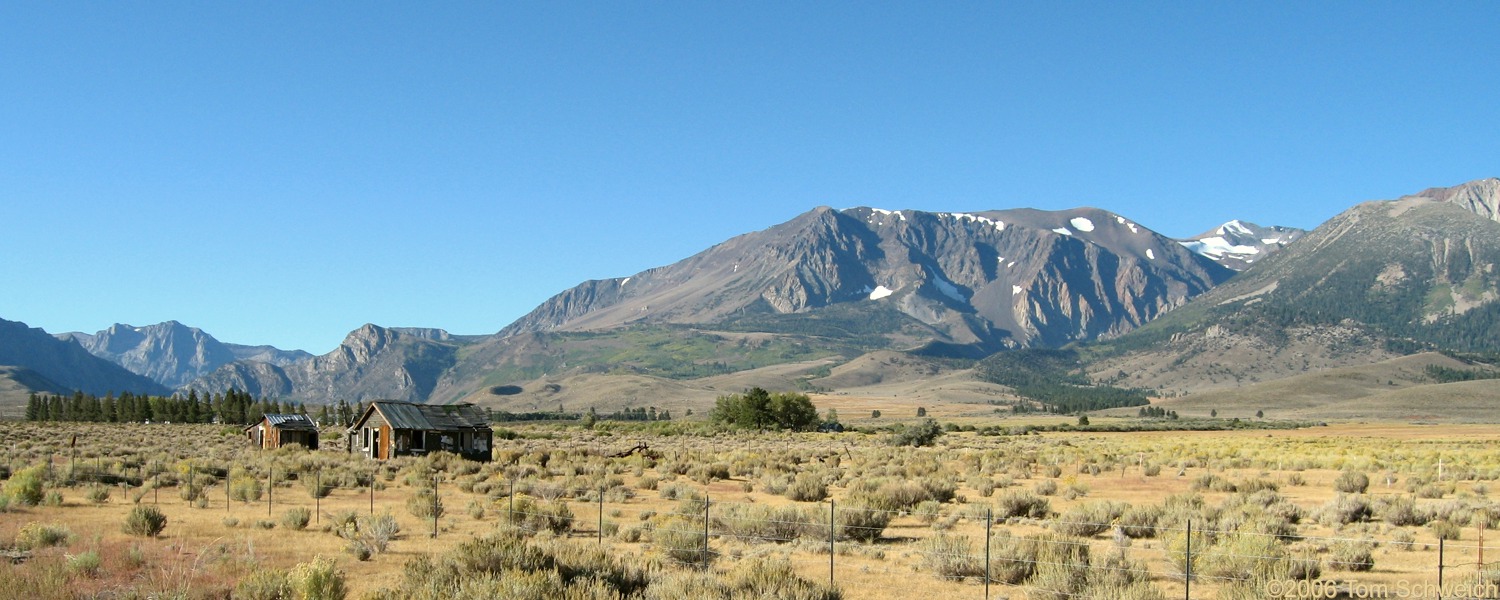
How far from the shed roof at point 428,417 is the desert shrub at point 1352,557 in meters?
38.9

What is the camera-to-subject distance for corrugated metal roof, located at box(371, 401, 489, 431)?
48.0m

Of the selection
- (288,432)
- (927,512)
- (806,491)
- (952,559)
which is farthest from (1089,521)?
(288,432)

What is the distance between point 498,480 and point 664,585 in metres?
22.6

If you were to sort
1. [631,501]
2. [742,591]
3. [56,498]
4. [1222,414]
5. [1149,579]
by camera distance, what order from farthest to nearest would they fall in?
[1222,414] → [631,501] → [56,498] → [1149,579] → [742,591]

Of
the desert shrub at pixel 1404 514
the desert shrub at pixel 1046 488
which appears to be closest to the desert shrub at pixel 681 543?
the desert shrub at pixel 1046 488

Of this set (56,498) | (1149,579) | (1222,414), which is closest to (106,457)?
(56,498)

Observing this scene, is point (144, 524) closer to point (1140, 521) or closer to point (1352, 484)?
point (1140, 521)

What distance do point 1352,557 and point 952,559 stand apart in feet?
22.4

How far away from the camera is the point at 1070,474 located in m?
40.8

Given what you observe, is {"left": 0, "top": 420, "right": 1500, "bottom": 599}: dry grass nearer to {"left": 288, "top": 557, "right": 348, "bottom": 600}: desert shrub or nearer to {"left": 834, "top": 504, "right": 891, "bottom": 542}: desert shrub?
{"left": 834, "top": 504, "right": 891, "bottom": 542}: desert shrub

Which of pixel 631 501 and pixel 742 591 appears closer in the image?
pixel 742 591

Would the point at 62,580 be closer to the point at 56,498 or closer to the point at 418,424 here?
the point at 56,498

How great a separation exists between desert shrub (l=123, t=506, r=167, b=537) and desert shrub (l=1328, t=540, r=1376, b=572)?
21.4 meters

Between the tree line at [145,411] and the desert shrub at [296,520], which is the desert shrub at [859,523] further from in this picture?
the tree line at [145,411]
